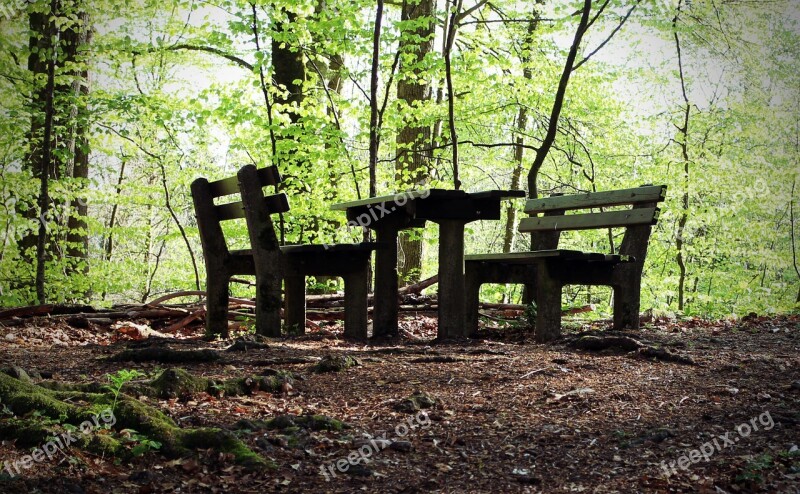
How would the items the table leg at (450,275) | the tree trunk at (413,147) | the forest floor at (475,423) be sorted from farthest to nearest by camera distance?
1. the tree trunk at (413,147)
2. the table leg at (450,275)
3. the forest floor at (475,423)

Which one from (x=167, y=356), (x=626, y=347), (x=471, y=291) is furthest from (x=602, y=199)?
(x=167, y=356)

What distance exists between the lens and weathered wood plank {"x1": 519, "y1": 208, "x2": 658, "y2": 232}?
6650 millimetres

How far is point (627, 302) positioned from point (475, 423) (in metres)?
3.91

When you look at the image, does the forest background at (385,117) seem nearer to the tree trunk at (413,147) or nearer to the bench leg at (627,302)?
the tree trunk at (413,147)

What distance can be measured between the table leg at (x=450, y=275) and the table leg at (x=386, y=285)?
671 mm

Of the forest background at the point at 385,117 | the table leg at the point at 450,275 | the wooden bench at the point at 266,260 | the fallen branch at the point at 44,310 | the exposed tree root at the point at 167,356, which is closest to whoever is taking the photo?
the exposed tree root at the point at 167,356

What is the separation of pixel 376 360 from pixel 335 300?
4.14 m

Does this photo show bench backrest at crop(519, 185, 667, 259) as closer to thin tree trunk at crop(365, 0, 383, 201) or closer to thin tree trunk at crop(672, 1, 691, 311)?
thin tree trunk at crop(365, 0, 383, 201)

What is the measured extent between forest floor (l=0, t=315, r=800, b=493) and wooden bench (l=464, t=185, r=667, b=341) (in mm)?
1029

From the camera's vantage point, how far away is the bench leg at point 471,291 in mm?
7340

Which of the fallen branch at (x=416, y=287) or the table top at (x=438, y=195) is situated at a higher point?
the table top at (x=438, y=195)

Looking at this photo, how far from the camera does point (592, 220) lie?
7.18 m

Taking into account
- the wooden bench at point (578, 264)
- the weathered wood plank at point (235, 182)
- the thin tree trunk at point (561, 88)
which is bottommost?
the wooden bench at point (578, 264)

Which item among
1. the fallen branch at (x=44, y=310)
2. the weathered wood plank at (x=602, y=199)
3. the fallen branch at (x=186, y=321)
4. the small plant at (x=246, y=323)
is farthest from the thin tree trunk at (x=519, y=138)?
the fallen branch at (x=44, y=310)
